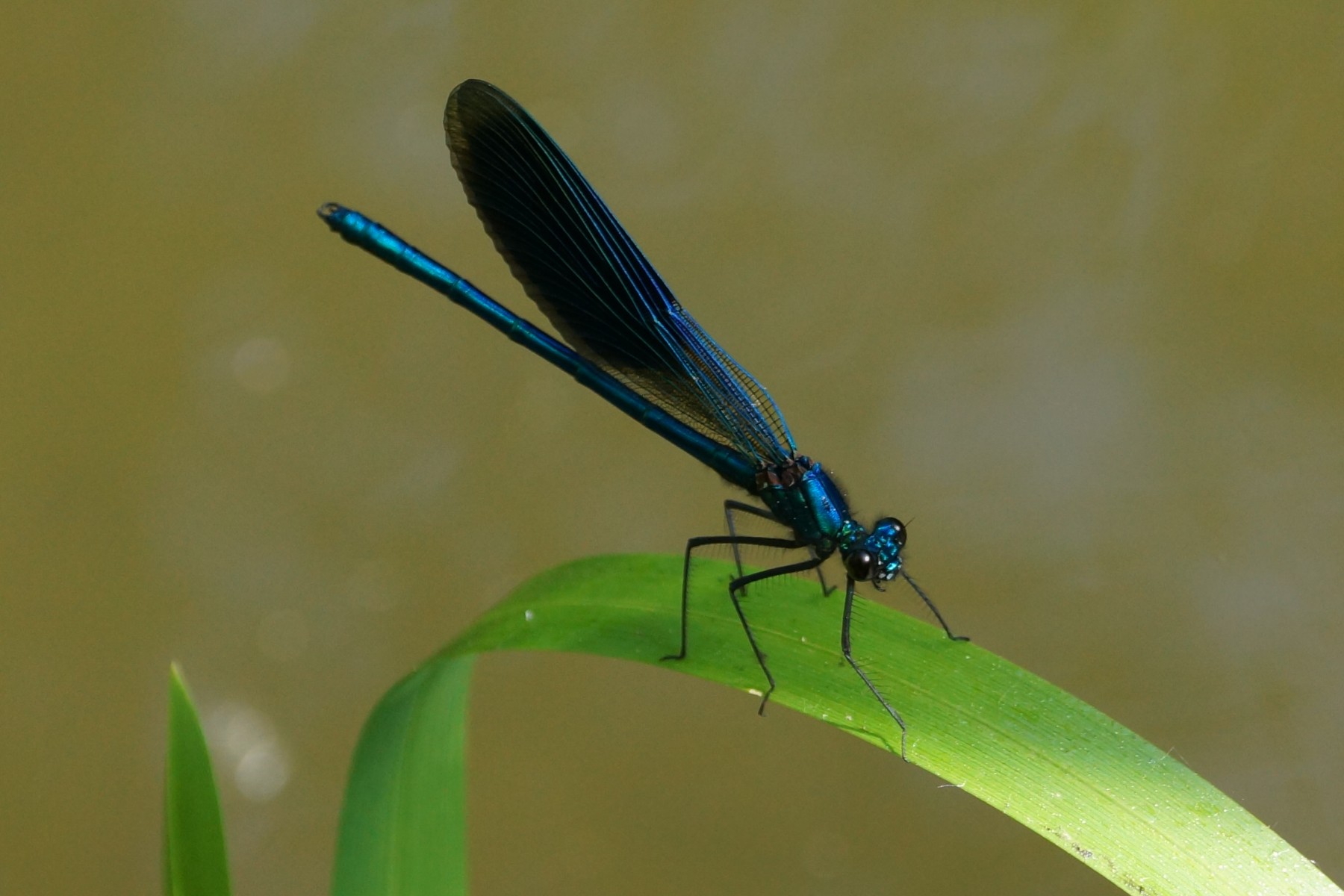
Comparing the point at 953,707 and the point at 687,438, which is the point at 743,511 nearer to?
the point at 687,438

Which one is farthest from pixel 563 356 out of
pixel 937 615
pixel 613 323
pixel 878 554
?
pixel 937 615

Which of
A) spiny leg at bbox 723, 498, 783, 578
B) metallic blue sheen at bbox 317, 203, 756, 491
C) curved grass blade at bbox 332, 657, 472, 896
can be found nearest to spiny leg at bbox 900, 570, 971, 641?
spiny leg at bbox 723, 498, 783, 578

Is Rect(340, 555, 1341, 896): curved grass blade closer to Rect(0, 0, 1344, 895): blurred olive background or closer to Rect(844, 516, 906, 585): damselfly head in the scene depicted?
Rect(844, 516, 906, 585): damselfly head

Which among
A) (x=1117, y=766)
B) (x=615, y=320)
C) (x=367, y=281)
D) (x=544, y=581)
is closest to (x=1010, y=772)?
(x=1117, y=766)

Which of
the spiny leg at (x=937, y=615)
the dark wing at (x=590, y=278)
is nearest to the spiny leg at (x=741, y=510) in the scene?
the dark wing at (x=590, y=278)

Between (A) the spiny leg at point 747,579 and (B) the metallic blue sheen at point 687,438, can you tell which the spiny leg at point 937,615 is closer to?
(B) the metallic blue sheen at point 687,438

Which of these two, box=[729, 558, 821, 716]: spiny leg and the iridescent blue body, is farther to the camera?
the iridescent blue body

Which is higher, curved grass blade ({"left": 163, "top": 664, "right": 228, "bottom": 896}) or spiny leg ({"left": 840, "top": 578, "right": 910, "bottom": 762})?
spiny leg ({"left": 840, "top": 578, "right": 910, "bottom": 762})

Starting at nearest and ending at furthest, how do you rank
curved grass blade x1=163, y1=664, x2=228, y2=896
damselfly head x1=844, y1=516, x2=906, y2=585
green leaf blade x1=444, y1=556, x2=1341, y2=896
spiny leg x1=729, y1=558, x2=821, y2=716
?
green leaf blade x1=444, y1=556, x2=1341, y2=896, curved grass blade x1=163, y1=664, x2=228, y2=896, spiny leg x1=729, y1=558, x2=821, y2=716, damselfly head x1=844, y1=516, x2=906, y2=585
